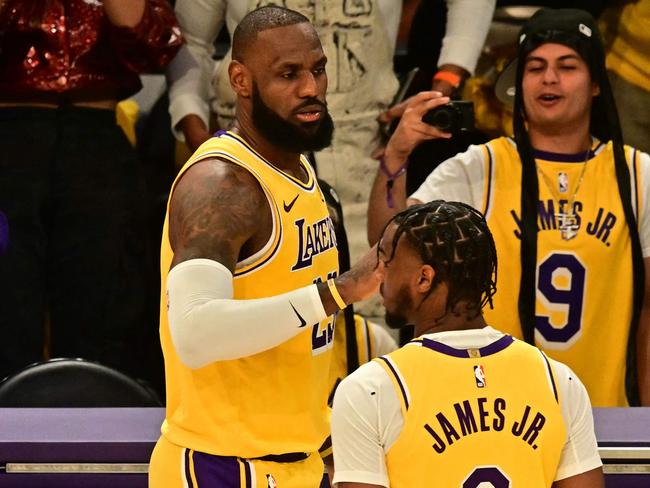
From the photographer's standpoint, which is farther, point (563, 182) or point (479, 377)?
point (563, 182)

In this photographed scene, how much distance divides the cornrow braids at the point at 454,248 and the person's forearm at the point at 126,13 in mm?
2010

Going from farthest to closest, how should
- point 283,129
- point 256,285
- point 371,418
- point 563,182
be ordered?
point 563,182 < point 283,129 < point 256,285 < point 371,418

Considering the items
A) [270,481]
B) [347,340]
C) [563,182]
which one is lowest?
[347,340]

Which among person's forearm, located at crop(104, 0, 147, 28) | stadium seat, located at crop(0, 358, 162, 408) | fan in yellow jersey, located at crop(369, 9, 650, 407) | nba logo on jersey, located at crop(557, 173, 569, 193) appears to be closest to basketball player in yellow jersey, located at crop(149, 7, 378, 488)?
stadium seat, located at crop(0, 358, 162, 408)

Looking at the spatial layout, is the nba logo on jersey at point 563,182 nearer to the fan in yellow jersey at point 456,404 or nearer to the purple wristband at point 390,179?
the purple wristband at point 390,179

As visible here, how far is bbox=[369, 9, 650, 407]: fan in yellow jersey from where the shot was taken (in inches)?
145

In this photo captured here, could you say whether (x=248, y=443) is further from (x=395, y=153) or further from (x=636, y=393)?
(x=636, y=393)

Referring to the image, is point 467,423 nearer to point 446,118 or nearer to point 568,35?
point 446,118

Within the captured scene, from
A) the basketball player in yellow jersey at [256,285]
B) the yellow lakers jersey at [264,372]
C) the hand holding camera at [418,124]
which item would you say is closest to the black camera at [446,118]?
the hand holding camera at [418,124]

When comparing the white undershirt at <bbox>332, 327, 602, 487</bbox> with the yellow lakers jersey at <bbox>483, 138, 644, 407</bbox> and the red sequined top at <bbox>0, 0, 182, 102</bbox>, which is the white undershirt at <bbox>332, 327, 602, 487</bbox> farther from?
the red sequined top at <bbox>0, 0, 182, 102</bbox>

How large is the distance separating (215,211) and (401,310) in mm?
398

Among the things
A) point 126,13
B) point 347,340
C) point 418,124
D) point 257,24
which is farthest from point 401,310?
point 126,13

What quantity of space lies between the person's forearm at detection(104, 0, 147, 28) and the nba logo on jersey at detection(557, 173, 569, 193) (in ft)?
4.74

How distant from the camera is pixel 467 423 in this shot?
2.28 metres
